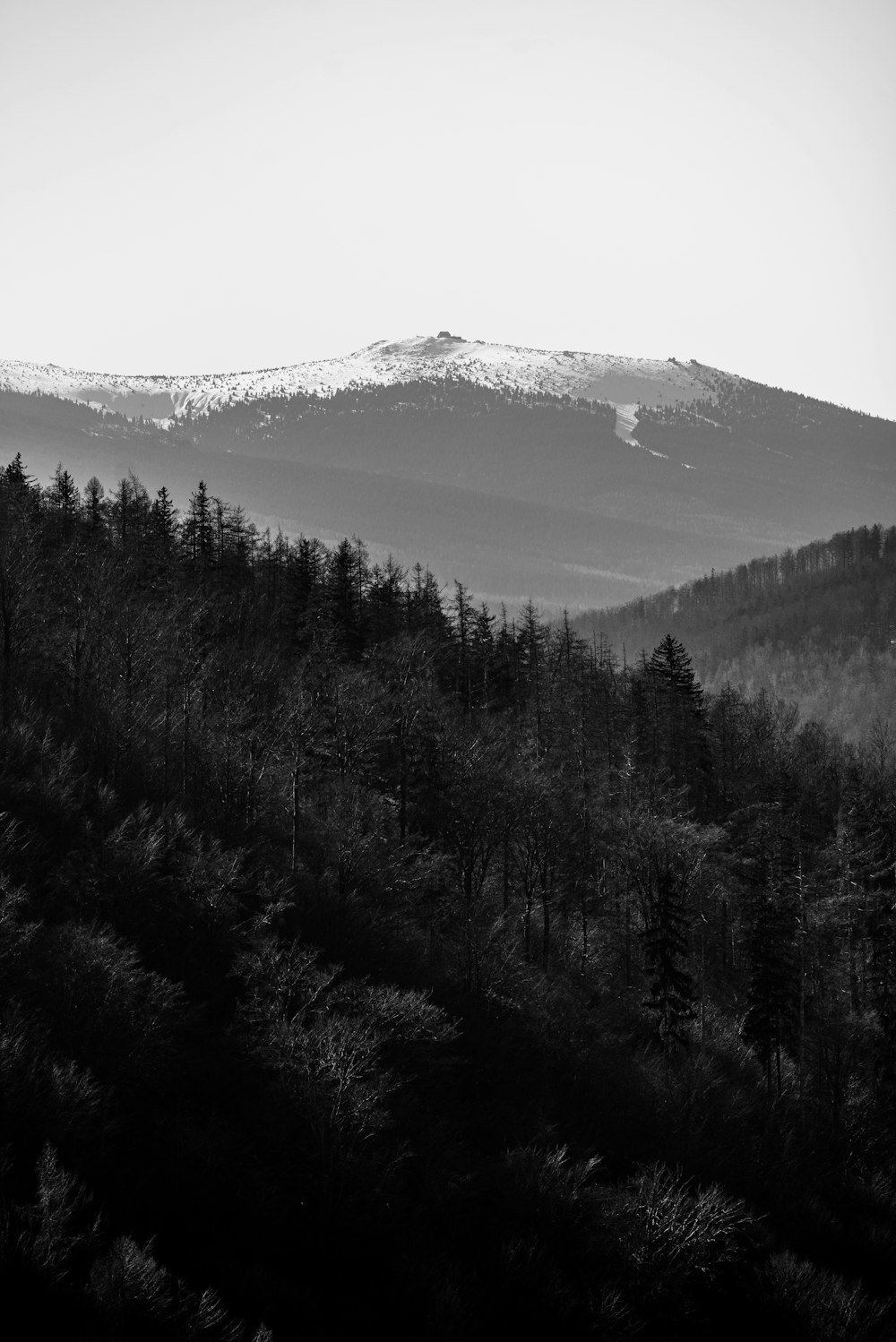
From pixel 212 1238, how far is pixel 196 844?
47.4 ft

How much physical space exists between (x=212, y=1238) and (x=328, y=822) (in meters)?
21.3

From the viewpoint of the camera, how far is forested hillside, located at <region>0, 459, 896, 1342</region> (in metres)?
28.3

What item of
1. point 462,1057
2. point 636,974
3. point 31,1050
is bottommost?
point 636,974

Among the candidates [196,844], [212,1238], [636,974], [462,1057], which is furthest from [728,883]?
[212,1238]

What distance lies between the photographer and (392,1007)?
3494 cm

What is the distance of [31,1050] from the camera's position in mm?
28328

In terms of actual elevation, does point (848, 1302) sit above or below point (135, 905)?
below

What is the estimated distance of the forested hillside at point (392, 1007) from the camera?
1115 inches

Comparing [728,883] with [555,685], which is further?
[555,685]

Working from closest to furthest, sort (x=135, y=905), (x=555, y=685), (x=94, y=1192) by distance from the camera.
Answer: (x=94, y=1192)
(x=135, y=905)
(x=555, y=685)

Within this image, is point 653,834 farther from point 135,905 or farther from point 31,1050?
point 31,1050

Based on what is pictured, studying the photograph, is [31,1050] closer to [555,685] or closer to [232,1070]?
[232,1070]

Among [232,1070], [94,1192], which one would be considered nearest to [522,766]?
[232,1070]

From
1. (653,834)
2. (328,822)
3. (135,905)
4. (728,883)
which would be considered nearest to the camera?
(135,905)
